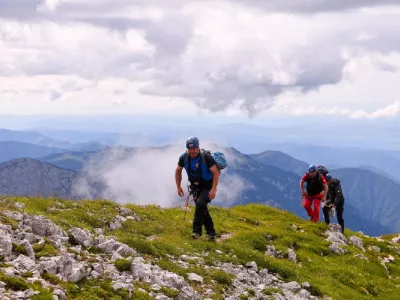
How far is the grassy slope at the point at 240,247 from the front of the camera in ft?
52.7

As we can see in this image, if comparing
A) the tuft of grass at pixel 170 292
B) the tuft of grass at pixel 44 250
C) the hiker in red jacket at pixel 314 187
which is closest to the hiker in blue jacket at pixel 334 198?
the hiker in red jacket at pixel 314 187

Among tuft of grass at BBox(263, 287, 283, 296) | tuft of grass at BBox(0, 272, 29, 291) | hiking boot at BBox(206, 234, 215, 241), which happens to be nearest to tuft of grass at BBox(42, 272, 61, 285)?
tuft of grass at BBox(0, 272, 29, 291)

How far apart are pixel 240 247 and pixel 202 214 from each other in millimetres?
2359

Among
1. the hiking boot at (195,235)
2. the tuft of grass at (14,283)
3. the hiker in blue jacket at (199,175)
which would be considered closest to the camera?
the tuft of grass at (14,283)

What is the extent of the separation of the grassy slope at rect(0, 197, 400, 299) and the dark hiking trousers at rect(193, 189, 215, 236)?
689mm

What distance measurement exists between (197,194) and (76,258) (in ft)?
27.3

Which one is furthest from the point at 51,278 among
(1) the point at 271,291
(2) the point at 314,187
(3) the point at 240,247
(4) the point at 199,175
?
(2) the point at 314,187

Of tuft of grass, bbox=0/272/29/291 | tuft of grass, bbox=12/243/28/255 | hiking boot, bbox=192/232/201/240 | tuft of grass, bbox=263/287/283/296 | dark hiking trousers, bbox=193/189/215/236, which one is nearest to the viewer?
tuft of grass, bbox=0/272/29/291

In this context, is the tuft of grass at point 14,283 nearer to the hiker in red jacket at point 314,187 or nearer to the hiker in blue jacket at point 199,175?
the hiker in blue jacket at point 199,175

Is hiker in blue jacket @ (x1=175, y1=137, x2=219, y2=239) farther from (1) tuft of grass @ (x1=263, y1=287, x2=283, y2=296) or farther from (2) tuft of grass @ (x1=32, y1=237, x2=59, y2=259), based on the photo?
(2) tuft of grass @ (x1=32, y1=237, x2=59, y2=259)

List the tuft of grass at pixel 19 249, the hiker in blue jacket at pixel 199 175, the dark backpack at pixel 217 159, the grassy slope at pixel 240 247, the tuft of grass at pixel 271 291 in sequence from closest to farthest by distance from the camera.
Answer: the tuft of grass at pixel 19 249 < the tuft of grass at pixel 271 291 < the grassy slope at pixel 240 247 < the hiker in blue jacket at pixel 199 175 < the dark backpack at pixel 217 159

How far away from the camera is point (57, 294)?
955 centimetres

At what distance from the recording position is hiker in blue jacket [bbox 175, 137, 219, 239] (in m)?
18.6

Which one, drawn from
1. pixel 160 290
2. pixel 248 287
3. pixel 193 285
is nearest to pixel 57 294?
pixel 160 290
